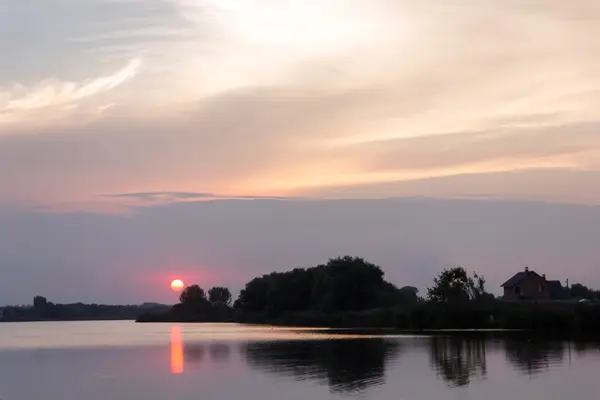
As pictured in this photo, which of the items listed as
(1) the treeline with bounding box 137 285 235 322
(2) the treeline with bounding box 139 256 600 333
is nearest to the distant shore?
(2) the treeline with bounding box 139 256 600 333

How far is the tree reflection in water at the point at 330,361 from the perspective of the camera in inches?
1232

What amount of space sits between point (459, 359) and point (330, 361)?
20.3ft

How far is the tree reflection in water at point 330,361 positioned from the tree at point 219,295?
13197 centimetres

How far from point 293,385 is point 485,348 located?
2087 centimetres

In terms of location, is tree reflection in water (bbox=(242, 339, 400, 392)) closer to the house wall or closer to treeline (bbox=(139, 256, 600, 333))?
treeline (bbox=(139, 256, 600, 333))

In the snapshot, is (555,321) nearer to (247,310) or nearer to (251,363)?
(251,363)

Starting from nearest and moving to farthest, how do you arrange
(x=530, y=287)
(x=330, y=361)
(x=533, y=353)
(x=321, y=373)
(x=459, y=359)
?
(x=321, y=373) < (x=330, y=361) < (x=459, y=359) < (x=533, y=353) < (x=530, y=287)

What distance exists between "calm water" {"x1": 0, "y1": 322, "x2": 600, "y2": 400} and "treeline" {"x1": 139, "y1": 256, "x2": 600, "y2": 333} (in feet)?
43.0

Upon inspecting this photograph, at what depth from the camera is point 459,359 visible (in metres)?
40.5

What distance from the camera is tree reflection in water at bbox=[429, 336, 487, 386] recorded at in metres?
32.6

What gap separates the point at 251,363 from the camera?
41500 mm

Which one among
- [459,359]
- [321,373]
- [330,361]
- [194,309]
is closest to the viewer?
[321,373]

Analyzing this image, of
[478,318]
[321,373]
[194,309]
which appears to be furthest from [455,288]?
[194,309]

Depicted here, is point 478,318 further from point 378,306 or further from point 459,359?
point 459,359
